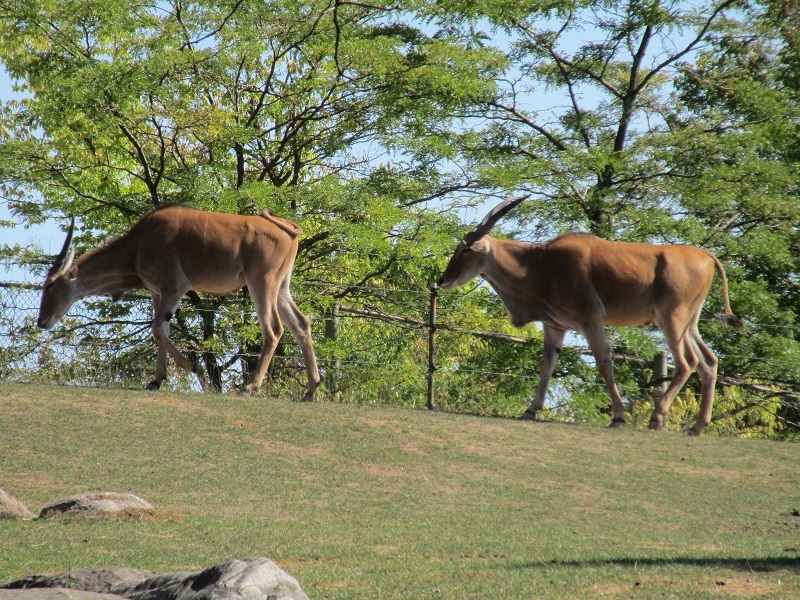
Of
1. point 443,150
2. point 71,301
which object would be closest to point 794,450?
point 71,301

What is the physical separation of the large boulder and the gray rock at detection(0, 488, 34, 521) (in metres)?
3.34

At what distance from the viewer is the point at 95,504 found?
824 centimetres

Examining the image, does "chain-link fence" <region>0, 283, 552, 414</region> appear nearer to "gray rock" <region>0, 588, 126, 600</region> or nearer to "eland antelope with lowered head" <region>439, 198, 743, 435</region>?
"eland antelope with lowered head" <region>439, 198, 743, 435</region>

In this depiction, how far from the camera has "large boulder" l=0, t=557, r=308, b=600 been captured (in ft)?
14.6

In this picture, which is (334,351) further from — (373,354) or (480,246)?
(480,246)

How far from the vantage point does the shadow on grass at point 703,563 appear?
6773mm

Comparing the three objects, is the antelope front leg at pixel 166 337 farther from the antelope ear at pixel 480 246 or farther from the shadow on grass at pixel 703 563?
the shadow on grass at pixel 703 563

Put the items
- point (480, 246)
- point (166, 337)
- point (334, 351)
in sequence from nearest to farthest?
point (166, 337) → point (480, 246) → point (334, 351)

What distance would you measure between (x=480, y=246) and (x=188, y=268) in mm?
3819

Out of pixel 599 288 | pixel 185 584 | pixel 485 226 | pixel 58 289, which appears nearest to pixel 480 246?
pixel 485 226

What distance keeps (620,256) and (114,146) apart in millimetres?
12415

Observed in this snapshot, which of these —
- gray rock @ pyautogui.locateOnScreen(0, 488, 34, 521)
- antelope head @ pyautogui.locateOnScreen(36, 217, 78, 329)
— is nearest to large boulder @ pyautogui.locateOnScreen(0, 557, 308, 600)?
gray rock @ pyautogui.locateOnScreen(0, 488, 34, 521)

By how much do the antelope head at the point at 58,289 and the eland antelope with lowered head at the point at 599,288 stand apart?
4880mm

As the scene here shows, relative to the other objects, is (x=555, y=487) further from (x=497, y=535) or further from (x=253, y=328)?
(x=253, y=328)
